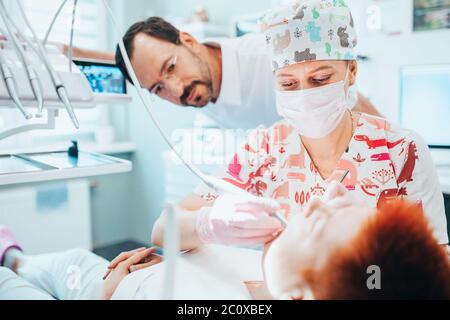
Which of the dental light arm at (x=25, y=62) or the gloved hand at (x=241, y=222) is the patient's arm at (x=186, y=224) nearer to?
the gloved hand at (x=241, y=222)

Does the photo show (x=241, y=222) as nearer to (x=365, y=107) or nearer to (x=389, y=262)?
(x=389, y=262)

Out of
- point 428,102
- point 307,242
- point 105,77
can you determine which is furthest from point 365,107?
point 105,77

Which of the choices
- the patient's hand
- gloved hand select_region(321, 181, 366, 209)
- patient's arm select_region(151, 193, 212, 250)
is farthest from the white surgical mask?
the patient's hand

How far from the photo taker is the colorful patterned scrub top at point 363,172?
0.66 m

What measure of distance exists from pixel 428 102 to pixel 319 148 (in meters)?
0.25

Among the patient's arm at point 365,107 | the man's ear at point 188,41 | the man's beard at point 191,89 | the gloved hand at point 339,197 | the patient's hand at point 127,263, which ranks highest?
the man's ear at point 188,41

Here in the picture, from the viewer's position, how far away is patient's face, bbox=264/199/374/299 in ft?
1.71

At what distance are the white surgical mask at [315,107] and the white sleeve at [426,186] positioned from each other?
0.13 m

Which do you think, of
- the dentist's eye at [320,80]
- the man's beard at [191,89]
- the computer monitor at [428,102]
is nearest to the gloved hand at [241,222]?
the dentist's eye at [320,80]

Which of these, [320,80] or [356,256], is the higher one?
[320,80]

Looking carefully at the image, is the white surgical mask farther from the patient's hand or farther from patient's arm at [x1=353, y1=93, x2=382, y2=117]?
the patient's hand

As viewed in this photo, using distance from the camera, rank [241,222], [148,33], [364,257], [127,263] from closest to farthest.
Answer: [364,257]
[241,222]
[127,263]
[148,33]

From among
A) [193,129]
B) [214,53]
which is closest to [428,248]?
[193,129]

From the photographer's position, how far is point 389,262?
51 cm
